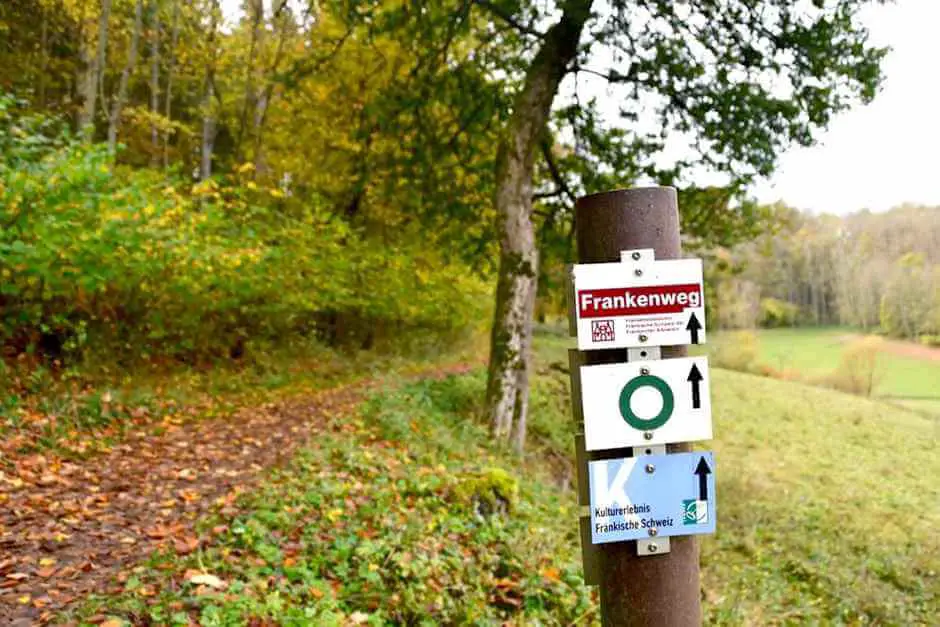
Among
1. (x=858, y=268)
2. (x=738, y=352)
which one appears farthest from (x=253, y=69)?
(x=738, y=352)

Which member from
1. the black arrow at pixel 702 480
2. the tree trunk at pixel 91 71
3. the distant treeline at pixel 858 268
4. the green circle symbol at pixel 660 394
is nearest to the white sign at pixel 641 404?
the green circle symbol at pixel 660 394

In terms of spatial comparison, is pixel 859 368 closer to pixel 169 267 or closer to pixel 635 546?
pixel 169 267

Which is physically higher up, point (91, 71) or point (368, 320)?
point (91, 71)

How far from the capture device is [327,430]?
8438mm

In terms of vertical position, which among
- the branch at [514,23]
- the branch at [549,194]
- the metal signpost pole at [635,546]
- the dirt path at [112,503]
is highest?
the branch at [514,23]

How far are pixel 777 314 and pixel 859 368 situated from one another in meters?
8.08

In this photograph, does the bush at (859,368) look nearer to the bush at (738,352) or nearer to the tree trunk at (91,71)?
the bush at (738,352)

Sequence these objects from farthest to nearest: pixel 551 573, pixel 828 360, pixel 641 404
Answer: pixel 828 360, pixel 551 573, pixel 641 404

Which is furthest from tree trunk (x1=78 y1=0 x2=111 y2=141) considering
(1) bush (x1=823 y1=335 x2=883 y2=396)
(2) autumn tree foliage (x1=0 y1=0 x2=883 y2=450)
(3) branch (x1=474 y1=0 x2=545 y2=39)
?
(1) bush (x1=823 y1=335 x2=883 y2=396)

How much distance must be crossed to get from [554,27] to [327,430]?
7.04 meters

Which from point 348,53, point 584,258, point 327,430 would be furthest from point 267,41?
point 584,258

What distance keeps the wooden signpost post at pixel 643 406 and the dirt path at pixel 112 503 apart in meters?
3.34

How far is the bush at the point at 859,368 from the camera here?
16.5 m

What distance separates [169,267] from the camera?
32.3 ft
